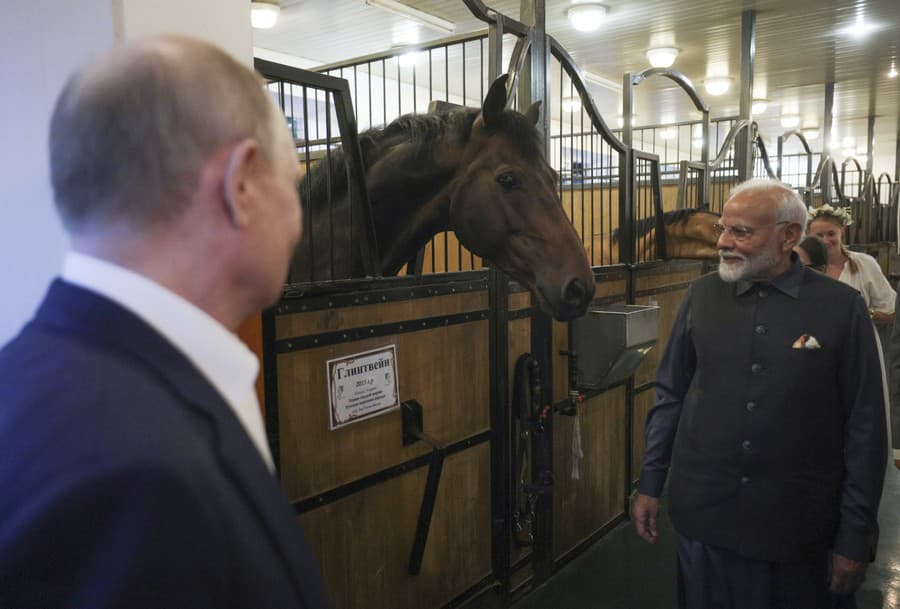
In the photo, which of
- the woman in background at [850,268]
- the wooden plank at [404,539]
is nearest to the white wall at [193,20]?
the wooden plank at [404,539]

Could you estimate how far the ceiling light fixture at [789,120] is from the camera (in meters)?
11.5

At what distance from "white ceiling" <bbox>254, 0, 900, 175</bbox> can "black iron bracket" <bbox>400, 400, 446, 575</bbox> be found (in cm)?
406

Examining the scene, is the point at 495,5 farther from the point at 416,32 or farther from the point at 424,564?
the point at 424,564

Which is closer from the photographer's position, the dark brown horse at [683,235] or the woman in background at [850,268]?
the dark brown horse at [683,235]

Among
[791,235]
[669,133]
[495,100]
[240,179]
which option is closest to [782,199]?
[791,235]

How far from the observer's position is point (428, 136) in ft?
6.76

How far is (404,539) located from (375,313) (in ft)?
2.42

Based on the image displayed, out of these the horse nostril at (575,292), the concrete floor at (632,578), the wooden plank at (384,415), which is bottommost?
the concrete floor at (632,578)

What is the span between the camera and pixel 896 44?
22.7 feet

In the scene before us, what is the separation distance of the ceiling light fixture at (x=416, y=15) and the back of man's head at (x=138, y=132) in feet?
16.6

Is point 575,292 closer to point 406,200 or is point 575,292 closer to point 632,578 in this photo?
point 406,200

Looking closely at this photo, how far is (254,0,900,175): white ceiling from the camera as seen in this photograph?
5.49 meters

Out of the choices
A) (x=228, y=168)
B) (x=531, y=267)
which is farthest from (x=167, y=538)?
Answer: (x=531, y=267)

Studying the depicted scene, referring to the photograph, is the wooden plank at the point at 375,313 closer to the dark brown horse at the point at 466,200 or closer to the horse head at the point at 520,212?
the dark brown horse at the point at 466,200
